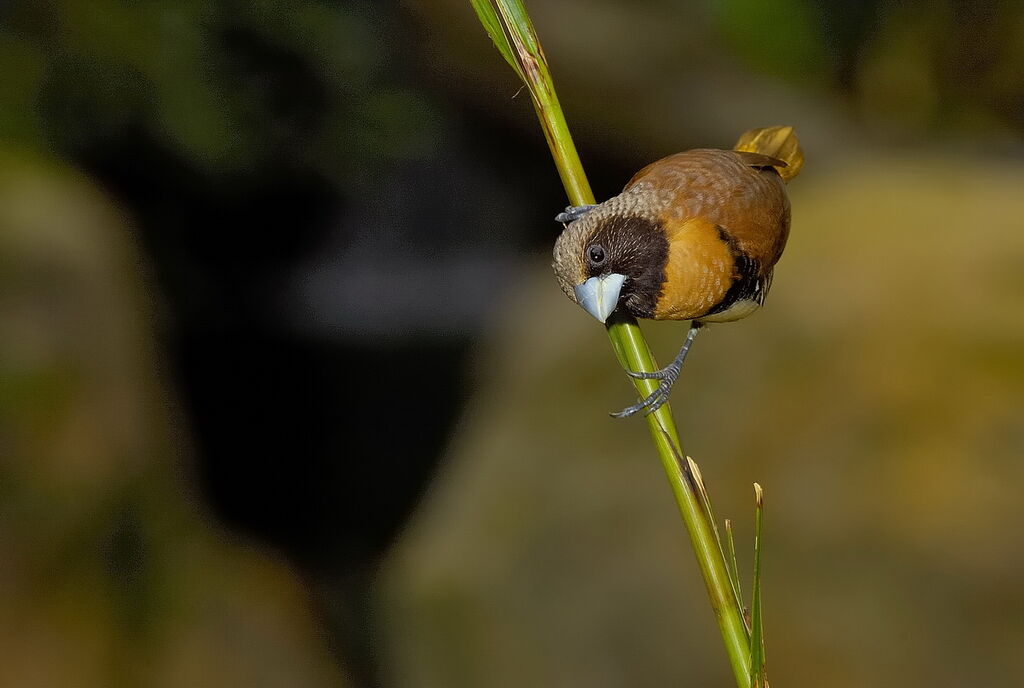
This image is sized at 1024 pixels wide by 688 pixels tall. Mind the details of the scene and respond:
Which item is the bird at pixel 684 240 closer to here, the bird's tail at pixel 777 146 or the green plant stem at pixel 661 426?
the bird's tail at pixel 777 146

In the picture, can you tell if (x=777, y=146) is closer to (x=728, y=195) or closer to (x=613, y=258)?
(x=728, y=195)

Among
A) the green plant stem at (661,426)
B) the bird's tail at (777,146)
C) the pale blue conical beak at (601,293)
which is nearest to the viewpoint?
the green plant stem at (661,426)

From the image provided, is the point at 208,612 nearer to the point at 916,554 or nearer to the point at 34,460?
the point at 34,460

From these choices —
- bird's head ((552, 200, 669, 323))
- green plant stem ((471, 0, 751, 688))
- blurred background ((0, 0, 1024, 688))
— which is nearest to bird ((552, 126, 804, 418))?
bird's head ((552, 200, 669, 323))

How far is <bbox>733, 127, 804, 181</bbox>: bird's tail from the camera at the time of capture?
0.80 m

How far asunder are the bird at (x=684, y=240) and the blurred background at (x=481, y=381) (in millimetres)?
1003

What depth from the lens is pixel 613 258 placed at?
0.62 m

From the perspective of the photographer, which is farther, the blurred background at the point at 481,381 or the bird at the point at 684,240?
the blurred background at the point at 481,381

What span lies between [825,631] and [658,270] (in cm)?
112

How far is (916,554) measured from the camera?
5.04ft

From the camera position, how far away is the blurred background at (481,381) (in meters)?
1.58

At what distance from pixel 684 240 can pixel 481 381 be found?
5.76 ft

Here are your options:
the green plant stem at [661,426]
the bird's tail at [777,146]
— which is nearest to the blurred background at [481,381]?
the bird's tail at [777,146]

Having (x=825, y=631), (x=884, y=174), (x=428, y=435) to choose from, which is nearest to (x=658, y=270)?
(x=825, y=631)
